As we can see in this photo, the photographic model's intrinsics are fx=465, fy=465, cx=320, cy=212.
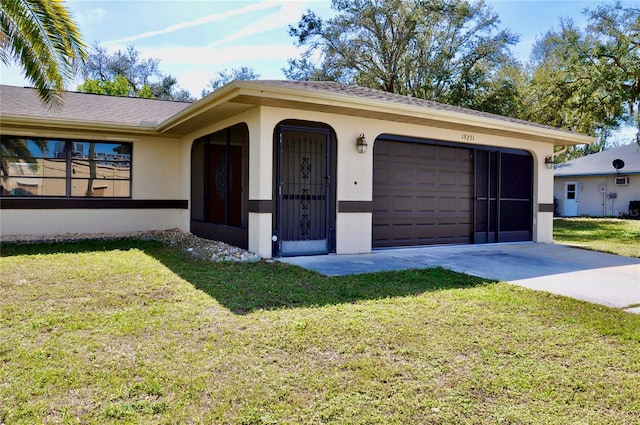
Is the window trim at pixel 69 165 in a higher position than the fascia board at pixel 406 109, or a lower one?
lower

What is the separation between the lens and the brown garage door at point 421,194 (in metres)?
8.71

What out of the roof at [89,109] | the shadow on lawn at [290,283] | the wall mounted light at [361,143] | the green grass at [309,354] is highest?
the roof at [89,109]

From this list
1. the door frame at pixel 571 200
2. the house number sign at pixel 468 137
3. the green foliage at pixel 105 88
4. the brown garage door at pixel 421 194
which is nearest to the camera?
the brown garage door at pixel 421 194

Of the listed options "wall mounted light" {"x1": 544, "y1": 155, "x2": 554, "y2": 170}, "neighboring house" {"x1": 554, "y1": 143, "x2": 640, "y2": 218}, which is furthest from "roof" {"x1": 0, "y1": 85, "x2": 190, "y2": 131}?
"neighboring house" {"x1": 554, "y1": 143, "x2": 640, "y2": 218}

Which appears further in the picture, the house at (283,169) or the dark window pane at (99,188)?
the dark window pane at (99,188)

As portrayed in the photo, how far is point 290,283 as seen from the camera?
5488 mm

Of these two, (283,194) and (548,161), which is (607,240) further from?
(283,194)

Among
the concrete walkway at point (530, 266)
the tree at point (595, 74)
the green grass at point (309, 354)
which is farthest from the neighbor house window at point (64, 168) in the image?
the tree at point (595, 74)

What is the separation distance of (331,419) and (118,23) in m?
17.5

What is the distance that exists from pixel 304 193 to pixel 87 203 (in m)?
5.49

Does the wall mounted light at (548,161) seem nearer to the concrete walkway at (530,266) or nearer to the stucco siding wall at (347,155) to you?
the stucco siding wall at (347,155)

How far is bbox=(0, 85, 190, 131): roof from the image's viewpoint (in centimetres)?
953

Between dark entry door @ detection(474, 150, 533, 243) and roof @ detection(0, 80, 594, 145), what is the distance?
0.59 metres

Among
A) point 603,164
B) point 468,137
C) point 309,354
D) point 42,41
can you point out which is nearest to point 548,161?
point 468,137
